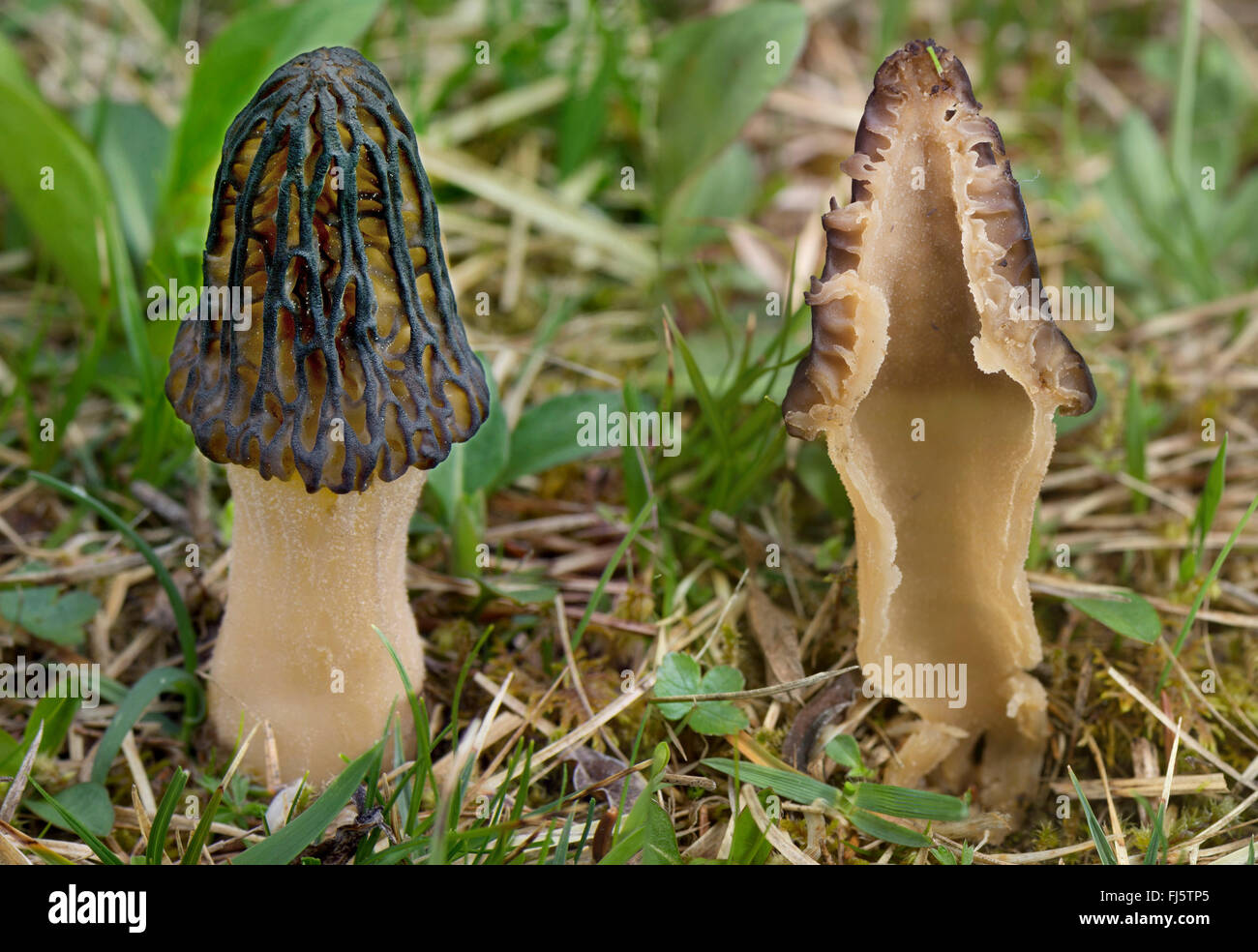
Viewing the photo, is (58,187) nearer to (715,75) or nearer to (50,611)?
(50,611)

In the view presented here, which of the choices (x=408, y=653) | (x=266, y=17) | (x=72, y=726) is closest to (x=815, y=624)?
(x=408, y=653)

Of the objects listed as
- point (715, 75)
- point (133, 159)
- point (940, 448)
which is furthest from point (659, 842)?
point (133, 159)

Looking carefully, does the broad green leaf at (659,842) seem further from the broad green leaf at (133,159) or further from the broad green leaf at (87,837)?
the broad green leaf at (133,159)

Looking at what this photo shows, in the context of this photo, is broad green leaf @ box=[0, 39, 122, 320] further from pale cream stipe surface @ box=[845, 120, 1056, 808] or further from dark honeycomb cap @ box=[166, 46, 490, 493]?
pale cream stipe surface @ box=[845, 120, 1056, 808]

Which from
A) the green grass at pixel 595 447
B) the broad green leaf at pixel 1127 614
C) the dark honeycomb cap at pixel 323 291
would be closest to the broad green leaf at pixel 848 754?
the green grass at pixel 595 447

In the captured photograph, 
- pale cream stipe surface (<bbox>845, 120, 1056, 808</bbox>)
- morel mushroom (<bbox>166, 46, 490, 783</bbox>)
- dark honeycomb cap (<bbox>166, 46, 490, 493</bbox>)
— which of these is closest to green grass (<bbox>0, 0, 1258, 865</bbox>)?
pale cream stipe surface (<bbox>845, 120, 1056, 808</bbox>)

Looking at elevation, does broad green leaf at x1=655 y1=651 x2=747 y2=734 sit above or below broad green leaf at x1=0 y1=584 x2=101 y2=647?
below

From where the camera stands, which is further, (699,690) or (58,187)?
(58,187)
